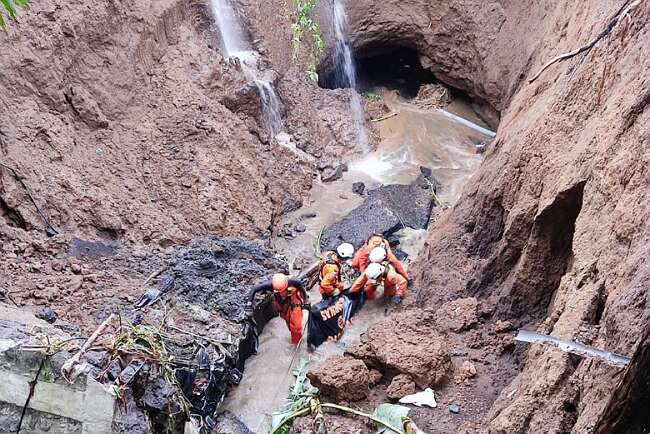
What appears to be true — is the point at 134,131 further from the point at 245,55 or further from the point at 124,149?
the point at 245,55

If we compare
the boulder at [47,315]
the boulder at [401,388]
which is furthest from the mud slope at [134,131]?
the boulder at [401,388]

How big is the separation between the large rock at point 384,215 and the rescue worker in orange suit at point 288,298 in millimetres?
2387

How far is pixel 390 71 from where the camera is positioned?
15.8m

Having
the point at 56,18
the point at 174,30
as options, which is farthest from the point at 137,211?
the point at 174,30

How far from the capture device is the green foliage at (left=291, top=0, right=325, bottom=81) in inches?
489

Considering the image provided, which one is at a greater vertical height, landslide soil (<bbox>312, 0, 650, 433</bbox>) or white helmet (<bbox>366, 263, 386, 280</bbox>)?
landslide soil (<bbox>312, 0, 650, 433</bbox>)

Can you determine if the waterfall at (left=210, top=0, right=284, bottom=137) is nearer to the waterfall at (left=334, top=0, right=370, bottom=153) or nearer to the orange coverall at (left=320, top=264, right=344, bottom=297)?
the waterfall at (left=334, top=0, right=370, bottom=153)

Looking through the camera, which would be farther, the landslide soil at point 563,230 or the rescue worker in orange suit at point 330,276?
the rescue worker in orange suit at point 330,276

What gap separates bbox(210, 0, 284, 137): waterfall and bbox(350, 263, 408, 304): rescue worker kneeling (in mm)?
4477

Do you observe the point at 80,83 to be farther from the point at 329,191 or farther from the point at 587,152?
the point at 587,152

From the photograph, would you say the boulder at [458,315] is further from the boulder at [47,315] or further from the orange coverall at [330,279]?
the boulder at [47,315]

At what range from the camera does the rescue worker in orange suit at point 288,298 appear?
24.6ft

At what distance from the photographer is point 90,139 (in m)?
9.27

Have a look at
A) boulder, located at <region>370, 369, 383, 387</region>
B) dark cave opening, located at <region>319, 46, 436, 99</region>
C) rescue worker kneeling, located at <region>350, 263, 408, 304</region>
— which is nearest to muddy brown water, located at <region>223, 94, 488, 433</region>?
rescue worker kneeling, located at <region>350, 263, 408, 304</region>
